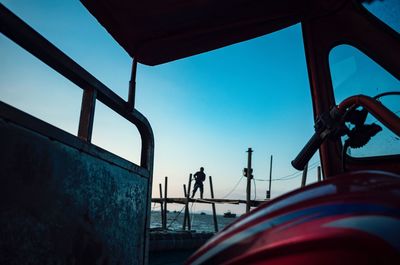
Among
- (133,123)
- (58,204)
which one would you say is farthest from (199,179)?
(58,204)

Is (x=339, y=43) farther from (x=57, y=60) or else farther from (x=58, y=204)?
(x=58, y=204)

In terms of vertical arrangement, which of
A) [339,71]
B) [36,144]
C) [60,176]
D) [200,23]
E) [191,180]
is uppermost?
[191,180]

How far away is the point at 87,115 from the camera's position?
5.17ft

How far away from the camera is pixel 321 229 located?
514 mm

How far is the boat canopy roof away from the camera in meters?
1.81

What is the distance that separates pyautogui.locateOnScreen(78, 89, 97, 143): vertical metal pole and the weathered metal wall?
0.11m

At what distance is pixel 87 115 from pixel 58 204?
47 centimetres

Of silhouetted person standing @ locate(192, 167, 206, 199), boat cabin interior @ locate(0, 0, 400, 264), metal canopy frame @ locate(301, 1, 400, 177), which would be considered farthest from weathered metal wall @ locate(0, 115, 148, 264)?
silhouetted person standing @ locate(192, 167, 206, 199)

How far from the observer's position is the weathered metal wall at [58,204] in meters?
1.10

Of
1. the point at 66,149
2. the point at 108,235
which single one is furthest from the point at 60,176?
the point at 108,235

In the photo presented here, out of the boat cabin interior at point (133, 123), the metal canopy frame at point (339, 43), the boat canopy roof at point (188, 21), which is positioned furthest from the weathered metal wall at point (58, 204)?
the metal canopy frame at point (339, 43)

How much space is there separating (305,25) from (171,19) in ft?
→ 2.69

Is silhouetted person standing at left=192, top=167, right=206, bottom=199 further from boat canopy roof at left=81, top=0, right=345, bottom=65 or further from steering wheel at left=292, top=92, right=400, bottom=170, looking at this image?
steering wheel at left=292, top=92, right=400, bottom=170

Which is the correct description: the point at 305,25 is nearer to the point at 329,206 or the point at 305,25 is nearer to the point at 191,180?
the point at 329,206
